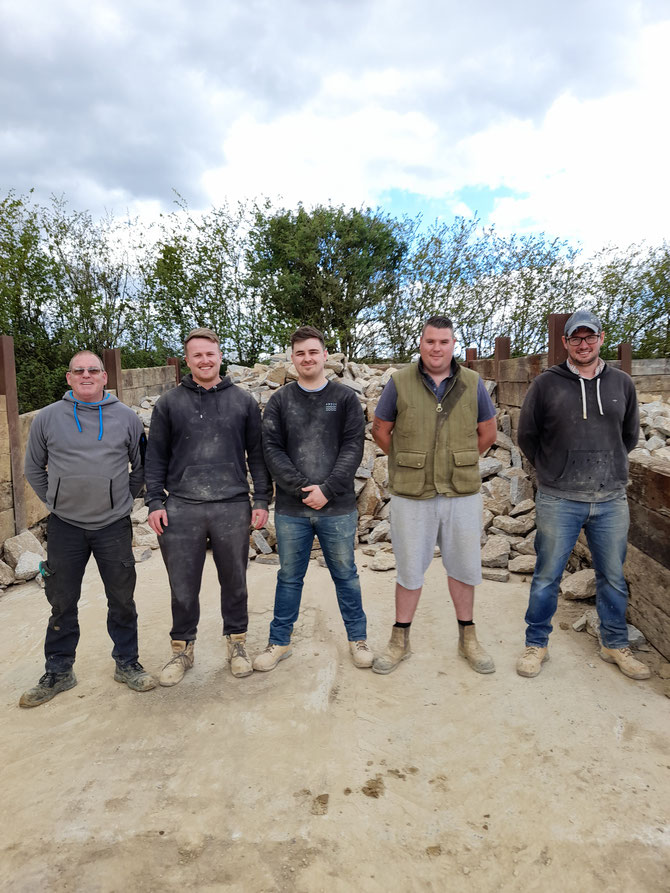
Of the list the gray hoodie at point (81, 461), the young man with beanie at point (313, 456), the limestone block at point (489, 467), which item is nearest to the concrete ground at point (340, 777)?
the young man with beanie at point (313, 456)

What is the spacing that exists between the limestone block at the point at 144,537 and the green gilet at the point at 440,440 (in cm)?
419

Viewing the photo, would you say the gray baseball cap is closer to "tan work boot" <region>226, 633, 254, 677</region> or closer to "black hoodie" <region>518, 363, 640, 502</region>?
"black hoodie" <region>518, 363, 640, 502</region>

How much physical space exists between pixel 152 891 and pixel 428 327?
9.69ft

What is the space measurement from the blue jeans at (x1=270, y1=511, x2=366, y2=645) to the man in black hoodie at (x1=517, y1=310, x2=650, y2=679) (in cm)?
116

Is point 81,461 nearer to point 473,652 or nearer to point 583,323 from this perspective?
point 473,652

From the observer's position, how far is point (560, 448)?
11.3 ft

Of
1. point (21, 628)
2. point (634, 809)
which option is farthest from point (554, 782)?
point (21, 628)

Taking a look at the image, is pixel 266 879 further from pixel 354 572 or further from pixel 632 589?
pixel 632 589

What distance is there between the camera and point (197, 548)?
3.47 m

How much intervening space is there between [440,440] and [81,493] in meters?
2.09

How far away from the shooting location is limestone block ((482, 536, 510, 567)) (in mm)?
5574

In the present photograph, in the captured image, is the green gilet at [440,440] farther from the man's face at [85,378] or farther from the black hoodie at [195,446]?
the man's face at [85,378]

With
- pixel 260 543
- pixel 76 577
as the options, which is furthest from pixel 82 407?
pixel 260 543

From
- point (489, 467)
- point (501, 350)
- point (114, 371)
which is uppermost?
point (501, 350)
